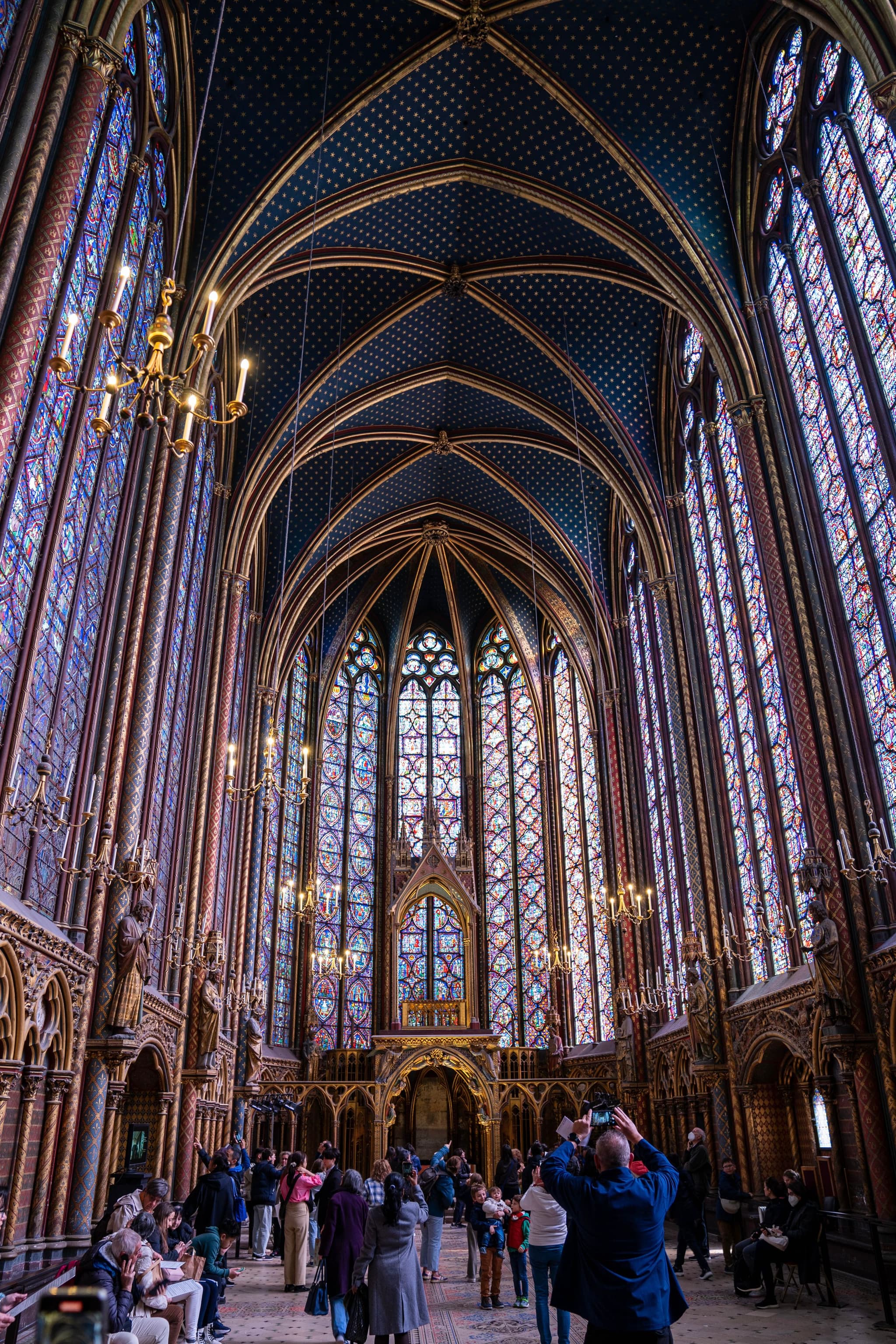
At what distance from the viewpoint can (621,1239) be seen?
4160mm

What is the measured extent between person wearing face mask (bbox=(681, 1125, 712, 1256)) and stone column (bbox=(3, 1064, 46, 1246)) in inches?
274

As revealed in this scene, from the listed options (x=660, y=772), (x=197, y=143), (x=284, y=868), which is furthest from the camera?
(x=284, y=868)

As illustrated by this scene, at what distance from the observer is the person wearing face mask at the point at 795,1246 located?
9.40 metres

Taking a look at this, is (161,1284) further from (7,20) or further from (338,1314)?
(7,20)

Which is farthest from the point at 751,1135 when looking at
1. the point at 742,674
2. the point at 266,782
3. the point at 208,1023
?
the point at 266,782

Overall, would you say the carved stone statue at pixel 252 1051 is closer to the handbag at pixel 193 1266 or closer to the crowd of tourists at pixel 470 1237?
the crowd of tourists at pixel 470 1237

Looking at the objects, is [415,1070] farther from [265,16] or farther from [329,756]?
[265,16]

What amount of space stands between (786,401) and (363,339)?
9.05m

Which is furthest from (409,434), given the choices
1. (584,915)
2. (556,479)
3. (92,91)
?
(92,91)

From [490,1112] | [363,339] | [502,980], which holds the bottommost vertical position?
[490,1112]

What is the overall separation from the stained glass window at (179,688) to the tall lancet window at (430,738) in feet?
43.0

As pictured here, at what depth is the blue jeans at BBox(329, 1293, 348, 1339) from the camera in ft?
25.5

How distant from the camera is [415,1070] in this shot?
84.3 ft

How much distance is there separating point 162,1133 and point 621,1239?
11.8 meters
